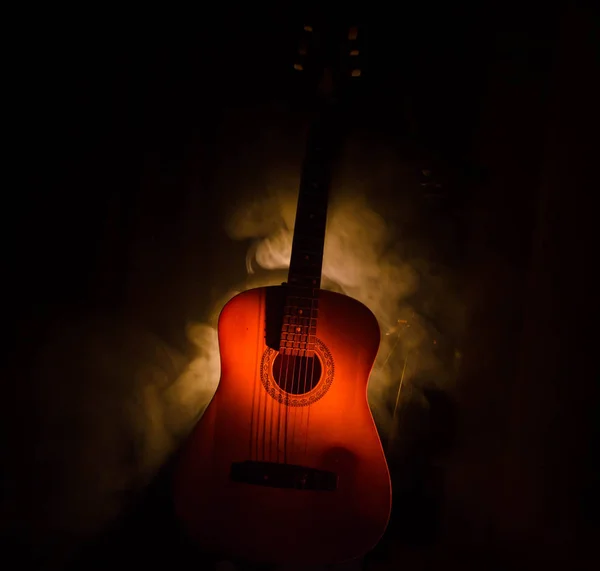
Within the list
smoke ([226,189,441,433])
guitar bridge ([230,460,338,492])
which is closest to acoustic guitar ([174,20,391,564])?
guitar bridge ([230,460,338,492])

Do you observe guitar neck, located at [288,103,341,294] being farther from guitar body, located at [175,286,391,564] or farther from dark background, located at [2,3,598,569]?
dark background, located at [2,3,598,569]

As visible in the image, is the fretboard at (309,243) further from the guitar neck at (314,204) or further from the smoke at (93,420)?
the smoke at (93,420)

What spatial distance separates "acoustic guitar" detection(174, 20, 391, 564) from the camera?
0.93 m

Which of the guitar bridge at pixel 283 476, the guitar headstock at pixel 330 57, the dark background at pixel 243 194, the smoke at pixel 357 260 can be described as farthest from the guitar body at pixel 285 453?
the guitar headstock at pixel 330 57

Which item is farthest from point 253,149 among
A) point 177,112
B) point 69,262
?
point 69,262

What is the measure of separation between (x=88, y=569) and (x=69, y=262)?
2.95 ft

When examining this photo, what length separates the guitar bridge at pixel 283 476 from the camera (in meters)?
0.95

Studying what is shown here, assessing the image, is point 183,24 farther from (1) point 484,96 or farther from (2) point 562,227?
(2) point 562,227

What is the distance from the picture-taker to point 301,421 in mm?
1016

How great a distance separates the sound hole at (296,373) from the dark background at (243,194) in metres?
0.33

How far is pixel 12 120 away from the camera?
3.91ft

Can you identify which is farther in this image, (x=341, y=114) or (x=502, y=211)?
(x=502, y=211)

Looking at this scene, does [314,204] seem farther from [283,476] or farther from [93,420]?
[93,420]

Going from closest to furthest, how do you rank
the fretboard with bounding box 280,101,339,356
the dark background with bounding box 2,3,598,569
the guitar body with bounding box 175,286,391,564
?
the guitar body with bounding box 175,286,391,564, the fretboard with bounding box 280,101,339,356, the dark background with bounding box 2,3,598,569
